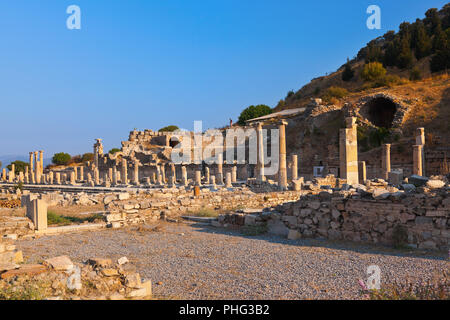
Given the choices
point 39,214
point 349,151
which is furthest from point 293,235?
point 349,151

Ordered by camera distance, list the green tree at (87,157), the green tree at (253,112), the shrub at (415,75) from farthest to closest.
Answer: the green tree at (87,157), the green tree at (253,112), the shrub at (415,75)

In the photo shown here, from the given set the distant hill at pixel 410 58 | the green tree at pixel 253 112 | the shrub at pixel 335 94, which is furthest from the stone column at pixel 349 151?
the green tree at pixel 253 112

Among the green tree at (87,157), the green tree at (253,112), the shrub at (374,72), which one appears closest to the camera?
the shrub at (374,72)

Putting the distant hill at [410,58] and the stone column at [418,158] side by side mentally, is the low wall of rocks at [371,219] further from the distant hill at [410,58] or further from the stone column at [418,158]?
the distant hill at [410,58]

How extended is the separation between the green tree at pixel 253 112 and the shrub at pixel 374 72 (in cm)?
1998

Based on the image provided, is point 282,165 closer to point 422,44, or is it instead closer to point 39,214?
point 39,214

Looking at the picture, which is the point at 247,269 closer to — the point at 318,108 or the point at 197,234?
the point at 197,234

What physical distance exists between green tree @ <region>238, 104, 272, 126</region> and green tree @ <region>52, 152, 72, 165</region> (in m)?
35.1

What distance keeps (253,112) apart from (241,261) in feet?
189

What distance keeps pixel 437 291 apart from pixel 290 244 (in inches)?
145

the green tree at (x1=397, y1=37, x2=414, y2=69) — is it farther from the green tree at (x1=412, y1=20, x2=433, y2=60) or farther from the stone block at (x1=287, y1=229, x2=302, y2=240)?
the stone block at (x1=287, y1=229, x2=302, y2=240)

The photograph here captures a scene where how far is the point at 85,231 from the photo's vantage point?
30.8ft

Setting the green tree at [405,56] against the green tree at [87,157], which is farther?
the green tree at [87,157]

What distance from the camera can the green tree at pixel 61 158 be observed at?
6838 centimetres
